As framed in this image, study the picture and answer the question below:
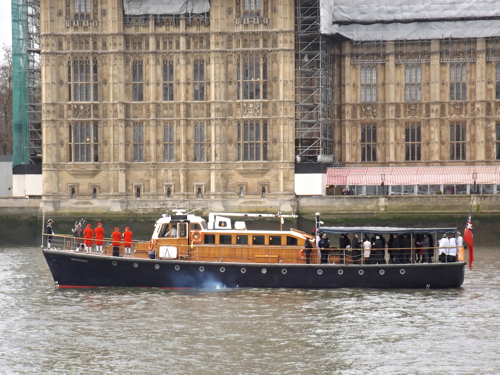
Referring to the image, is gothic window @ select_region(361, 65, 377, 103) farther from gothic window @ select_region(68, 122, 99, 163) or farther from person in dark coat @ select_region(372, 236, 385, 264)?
person in dark coat @ select_region(372, 236, 385, 264)

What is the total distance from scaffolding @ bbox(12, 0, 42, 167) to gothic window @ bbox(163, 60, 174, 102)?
10.1m

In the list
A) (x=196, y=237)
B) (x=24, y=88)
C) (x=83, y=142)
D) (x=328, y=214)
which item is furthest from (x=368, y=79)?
(x=196, y=237)

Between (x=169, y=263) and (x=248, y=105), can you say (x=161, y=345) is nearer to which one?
(x=169, y=263)

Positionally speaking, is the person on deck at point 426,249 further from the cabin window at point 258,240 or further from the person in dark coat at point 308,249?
the cabin window at point 258,240

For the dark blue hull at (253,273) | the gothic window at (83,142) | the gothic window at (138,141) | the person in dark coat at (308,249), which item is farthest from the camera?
the gothic window at (138,141)

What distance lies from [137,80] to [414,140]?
67.8 feet

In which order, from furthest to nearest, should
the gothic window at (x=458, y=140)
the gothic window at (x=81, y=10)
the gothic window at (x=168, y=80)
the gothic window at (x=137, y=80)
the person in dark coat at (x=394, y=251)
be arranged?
the gothic window at (x=458, y=140)
the gothic window at (x=137, y=80)
the gothic window at (x=168, y=80)
the gothic window at (x=81, y=10)
the person in dark coat at (x=394, y=251)

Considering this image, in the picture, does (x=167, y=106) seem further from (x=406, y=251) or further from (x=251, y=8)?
(x=406, y=251)

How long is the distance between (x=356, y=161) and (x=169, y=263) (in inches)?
1411

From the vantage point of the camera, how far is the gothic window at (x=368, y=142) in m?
81.0

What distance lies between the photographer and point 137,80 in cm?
7612

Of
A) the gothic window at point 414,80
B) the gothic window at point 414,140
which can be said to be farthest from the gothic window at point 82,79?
the gothic window at point 414,140

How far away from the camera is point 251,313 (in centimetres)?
4162

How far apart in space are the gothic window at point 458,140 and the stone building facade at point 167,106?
41.6 ft
